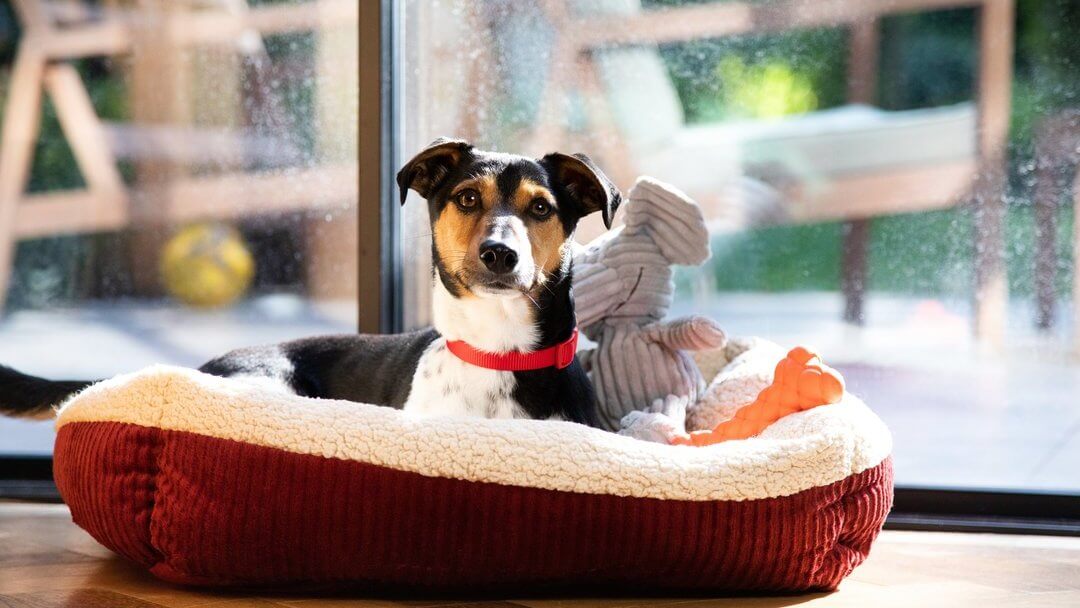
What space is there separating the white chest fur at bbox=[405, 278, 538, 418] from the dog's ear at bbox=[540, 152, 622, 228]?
0.91ft

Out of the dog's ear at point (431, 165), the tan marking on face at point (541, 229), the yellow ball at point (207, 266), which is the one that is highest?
the dog's ear at point (431, 165)

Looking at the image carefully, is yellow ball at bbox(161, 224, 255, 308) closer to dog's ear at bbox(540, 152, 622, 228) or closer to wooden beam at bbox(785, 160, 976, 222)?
dog's ear at bbox(540, 152, 622, 228)

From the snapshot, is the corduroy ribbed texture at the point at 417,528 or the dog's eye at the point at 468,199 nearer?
the corduroy ribbed texture at the point at 417,528

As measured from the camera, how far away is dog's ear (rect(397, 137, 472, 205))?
8.02 ft

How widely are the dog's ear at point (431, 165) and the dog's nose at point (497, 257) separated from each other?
0.85 ft

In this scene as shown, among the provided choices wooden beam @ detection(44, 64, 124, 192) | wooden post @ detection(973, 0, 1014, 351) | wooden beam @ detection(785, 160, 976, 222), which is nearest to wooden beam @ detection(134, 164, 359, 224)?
wooden beam @ detection(44, 64, 124, 192)

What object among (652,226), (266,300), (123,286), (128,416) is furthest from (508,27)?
(128,416)

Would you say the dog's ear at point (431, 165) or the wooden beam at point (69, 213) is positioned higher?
the dog's ear at point (431, 165)

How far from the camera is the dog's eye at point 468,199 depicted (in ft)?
8.04

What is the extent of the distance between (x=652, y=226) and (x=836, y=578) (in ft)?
3.27

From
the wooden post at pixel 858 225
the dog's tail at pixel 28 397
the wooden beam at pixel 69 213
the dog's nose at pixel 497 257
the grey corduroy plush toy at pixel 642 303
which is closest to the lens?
the dog's nose at pixel 497 257

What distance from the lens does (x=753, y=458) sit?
208 cm

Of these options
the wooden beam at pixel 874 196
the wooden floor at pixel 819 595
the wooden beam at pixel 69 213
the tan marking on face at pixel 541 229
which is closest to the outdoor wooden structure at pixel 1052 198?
the wooden beam at pixel 874 196

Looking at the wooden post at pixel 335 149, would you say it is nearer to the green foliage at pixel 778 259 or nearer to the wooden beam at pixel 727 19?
the wooden beam at pixel 727 19
